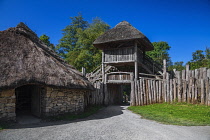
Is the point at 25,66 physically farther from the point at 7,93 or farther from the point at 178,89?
A: the point at 178,89

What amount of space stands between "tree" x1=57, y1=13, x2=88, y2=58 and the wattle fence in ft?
76.9

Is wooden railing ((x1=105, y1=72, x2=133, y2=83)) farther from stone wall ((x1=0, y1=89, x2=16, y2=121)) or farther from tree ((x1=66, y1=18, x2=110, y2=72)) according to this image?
tree ((x1=66, y1=18, x2=110, y2=72))

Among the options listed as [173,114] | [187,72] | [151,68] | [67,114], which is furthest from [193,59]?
[67,114]

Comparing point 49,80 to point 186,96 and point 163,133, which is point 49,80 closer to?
point 163,133

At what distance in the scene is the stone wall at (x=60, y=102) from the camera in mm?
8430

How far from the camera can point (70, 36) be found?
115 feet

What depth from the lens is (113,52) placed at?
15.8 m

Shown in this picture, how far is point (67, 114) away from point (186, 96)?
8190 mm

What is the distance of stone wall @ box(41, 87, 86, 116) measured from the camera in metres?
8.43

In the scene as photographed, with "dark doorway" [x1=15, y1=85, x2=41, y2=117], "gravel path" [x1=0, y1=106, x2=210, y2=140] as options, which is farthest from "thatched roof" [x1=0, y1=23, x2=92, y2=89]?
"gravel path" [x1=0, y1=106, x2=210, y2=140]

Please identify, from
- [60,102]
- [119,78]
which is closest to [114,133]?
[60,102]

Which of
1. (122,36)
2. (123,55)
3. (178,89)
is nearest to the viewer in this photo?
(178,89)

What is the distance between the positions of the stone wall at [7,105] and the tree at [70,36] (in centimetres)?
2658

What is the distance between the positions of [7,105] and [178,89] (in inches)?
417
